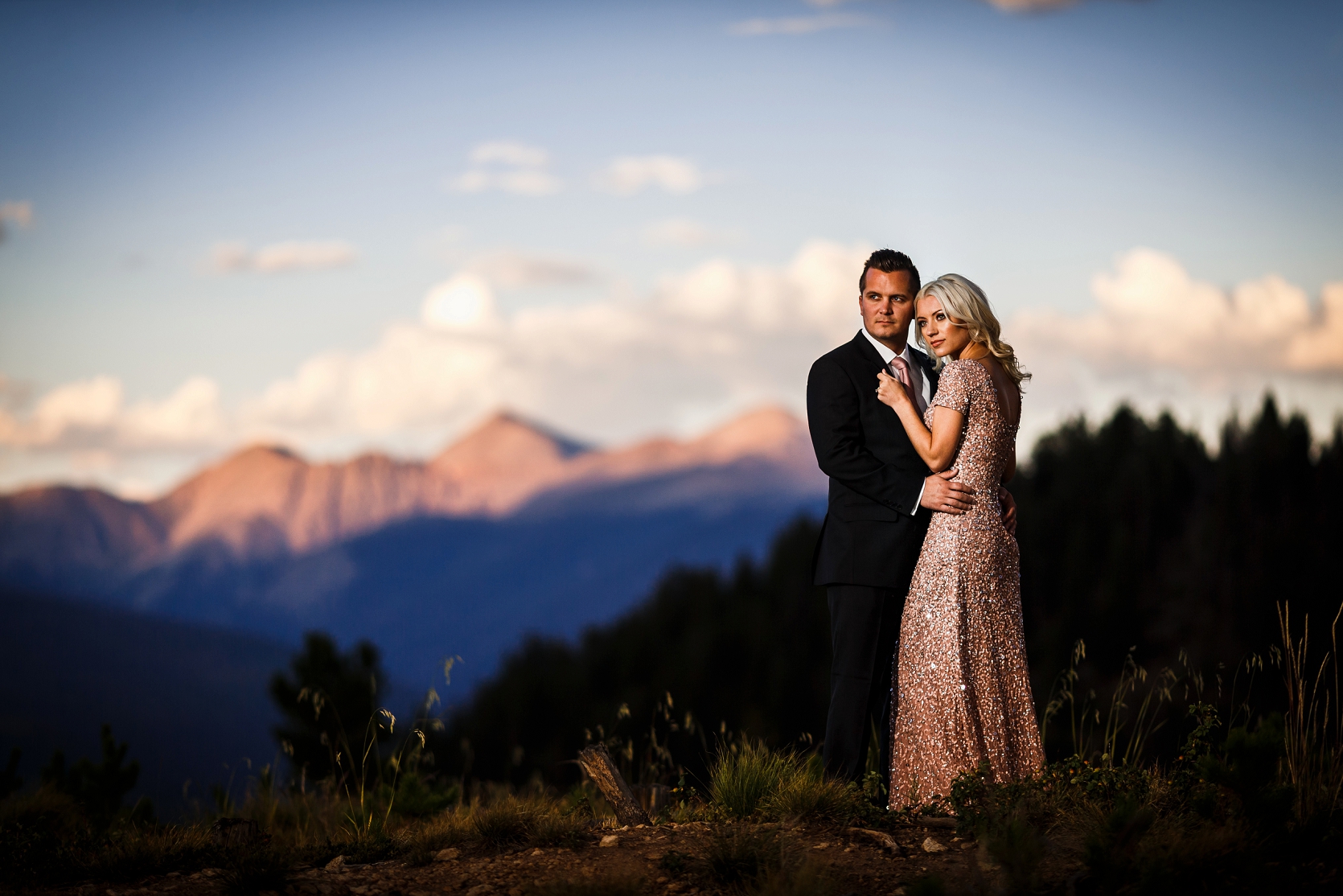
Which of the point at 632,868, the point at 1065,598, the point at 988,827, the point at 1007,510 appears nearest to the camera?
the point at 632,868

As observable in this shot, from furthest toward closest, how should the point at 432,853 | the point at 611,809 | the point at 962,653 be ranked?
1. the point at 611,809
2. the point at 962,653
3. the point at 432,853

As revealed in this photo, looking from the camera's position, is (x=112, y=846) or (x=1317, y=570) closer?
(x=112, y=846)

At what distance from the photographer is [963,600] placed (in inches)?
197

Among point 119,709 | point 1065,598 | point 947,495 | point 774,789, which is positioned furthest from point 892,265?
point 119,709

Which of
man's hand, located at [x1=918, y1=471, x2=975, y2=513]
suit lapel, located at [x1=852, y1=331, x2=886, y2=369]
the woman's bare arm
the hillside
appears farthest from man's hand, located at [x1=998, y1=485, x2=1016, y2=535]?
the hillside

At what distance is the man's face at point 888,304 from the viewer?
→ 524cm

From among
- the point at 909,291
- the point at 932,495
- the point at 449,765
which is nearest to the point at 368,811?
the point at 932,495

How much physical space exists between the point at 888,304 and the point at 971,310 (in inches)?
15.5

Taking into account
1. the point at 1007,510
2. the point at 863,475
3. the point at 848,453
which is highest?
the point at 848,453

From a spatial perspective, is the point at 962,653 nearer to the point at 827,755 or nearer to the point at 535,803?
the point at 827,755

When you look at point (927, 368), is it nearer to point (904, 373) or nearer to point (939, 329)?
point (904, 373)

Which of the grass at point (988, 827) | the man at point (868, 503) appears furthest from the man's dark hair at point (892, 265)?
the grass at point (988, 827)

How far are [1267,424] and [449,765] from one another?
55.1 m

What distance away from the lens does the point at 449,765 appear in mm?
56094
